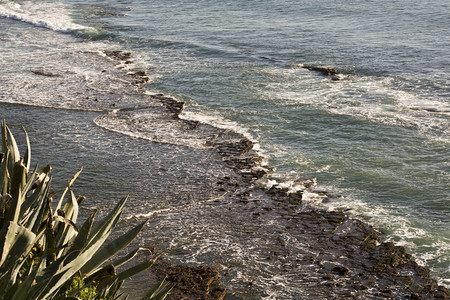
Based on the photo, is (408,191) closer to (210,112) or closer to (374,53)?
(210,112)

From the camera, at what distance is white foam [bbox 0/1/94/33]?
1101 inches

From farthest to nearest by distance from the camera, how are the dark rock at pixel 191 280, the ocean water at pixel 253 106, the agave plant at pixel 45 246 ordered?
the ocean water at pixel 253 106, the dark rock at pixel 191 280, the agave plant at pixel 45 246

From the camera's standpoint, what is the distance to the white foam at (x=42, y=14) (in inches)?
1101

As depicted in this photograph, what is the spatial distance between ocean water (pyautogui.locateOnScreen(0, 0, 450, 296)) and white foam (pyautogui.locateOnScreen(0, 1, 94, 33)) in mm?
270

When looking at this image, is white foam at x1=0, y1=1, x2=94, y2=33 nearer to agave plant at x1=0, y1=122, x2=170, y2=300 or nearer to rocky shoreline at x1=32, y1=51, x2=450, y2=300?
rocky shoreline at x1=32, y1=51, x2=450, y2=300

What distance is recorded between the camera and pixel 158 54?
2248cm

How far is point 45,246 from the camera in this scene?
4.11 meters

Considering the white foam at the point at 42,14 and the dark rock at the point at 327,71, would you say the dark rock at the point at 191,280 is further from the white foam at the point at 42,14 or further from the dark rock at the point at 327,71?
the white foam at the point at 42,14

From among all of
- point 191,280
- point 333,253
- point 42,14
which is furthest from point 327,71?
point 42,14

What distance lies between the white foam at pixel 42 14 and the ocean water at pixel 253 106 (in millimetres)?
270

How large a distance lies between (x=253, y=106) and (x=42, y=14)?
19.8 metres

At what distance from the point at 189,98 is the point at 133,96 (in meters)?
1.55

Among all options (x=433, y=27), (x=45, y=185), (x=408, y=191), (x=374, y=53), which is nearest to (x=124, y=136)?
(x=408, y=191)

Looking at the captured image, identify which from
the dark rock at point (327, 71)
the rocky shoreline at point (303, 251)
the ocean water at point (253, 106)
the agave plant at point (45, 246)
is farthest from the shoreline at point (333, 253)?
the dark rock at point (327, 71)
